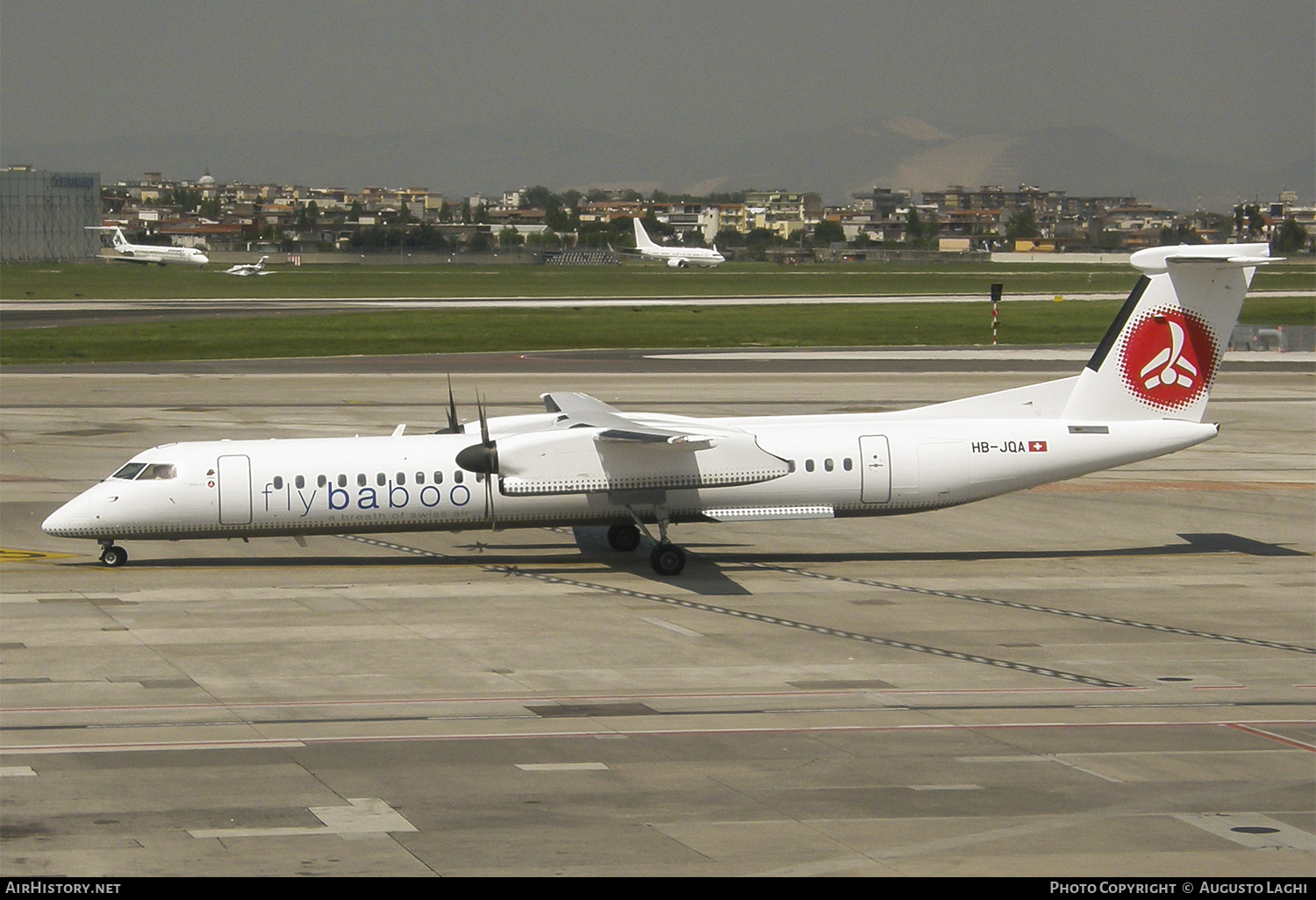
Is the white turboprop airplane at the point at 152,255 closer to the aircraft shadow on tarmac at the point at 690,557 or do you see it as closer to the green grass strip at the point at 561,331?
the green grass strip at the point at 561,331

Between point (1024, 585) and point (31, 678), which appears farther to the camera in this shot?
point (1024, 585)

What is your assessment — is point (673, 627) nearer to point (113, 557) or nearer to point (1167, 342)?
point (113, 557)

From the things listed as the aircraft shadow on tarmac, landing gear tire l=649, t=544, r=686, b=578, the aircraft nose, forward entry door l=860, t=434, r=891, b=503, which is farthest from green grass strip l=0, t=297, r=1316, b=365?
forward entry door l=860, t=434, r=891, b=503

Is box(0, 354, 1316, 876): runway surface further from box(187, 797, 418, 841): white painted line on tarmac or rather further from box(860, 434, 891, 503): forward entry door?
box(860, 434, 891, 503): forward entry door

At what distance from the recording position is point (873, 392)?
167 feet

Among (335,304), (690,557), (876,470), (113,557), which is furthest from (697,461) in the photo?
(335,304)

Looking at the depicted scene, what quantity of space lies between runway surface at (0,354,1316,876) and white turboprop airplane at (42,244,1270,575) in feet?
3.96

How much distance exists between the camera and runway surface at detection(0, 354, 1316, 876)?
13.1 meters

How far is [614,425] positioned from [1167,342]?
1139 centimetres

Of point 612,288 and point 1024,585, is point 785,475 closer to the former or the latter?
point 1024,585

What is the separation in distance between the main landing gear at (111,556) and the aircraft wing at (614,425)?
872 centimetres

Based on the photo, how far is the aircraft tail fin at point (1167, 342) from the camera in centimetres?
2769
